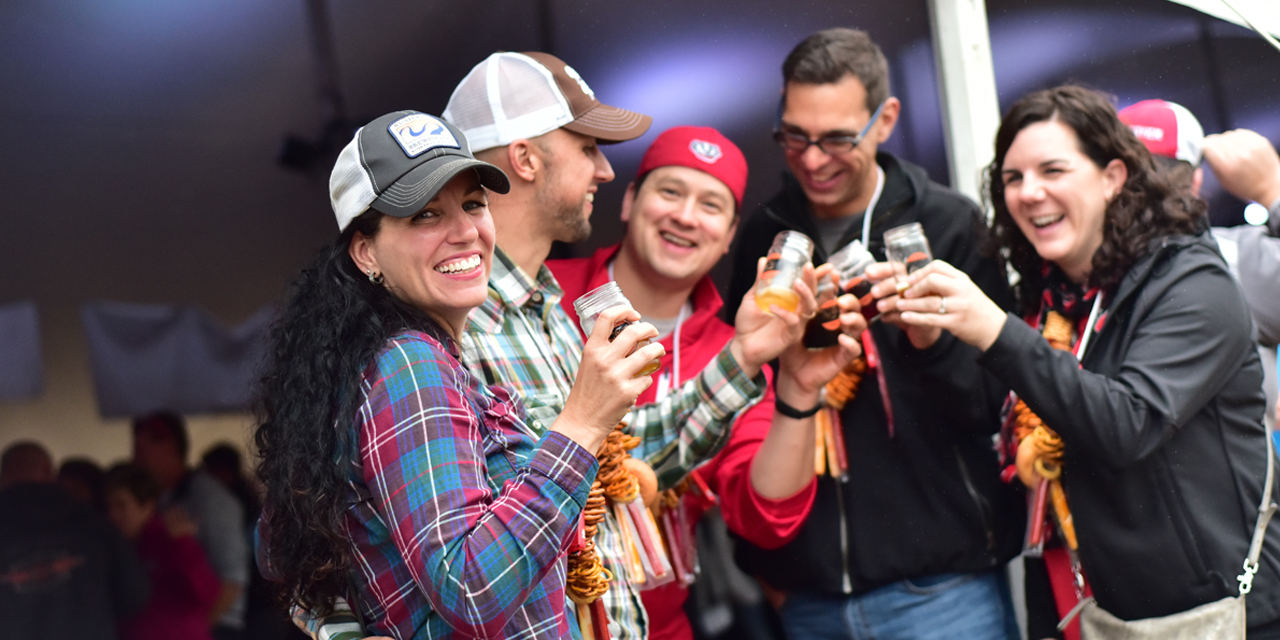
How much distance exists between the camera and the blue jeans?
2590 mm

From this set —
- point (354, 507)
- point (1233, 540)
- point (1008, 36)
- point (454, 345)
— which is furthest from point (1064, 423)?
point (1008, 36)

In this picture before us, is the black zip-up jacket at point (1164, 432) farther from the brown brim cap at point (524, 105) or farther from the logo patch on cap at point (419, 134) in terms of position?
the logo patch on cap at point (419, 134)

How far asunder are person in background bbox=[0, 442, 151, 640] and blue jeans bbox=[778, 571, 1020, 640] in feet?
5.62

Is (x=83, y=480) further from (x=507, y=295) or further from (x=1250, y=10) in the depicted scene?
(x=1250, y=10)

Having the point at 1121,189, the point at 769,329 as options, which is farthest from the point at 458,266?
the point at 1121,189

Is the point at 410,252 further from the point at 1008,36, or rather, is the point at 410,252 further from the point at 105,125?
the point at 1008,36

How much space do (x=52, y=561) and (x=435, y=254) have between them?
48.5 inches

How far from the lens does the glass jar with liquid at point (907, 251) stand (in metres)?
2.26

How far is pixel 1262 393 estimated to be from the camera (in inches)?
Result: 91.4

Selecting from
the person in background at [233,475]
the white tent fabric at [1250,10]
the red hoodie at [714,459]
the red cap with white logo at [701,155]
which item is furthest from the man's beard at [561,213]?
the white tent fabric at [1250,10]

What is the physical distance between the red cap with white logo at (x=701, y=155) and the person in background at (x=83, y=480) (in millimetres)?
1521

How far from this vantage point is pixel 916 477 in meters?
2.63

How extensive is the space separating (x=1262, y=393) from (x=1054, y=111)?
0.82 m

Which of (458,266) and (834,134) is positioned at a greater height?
(834,134)
